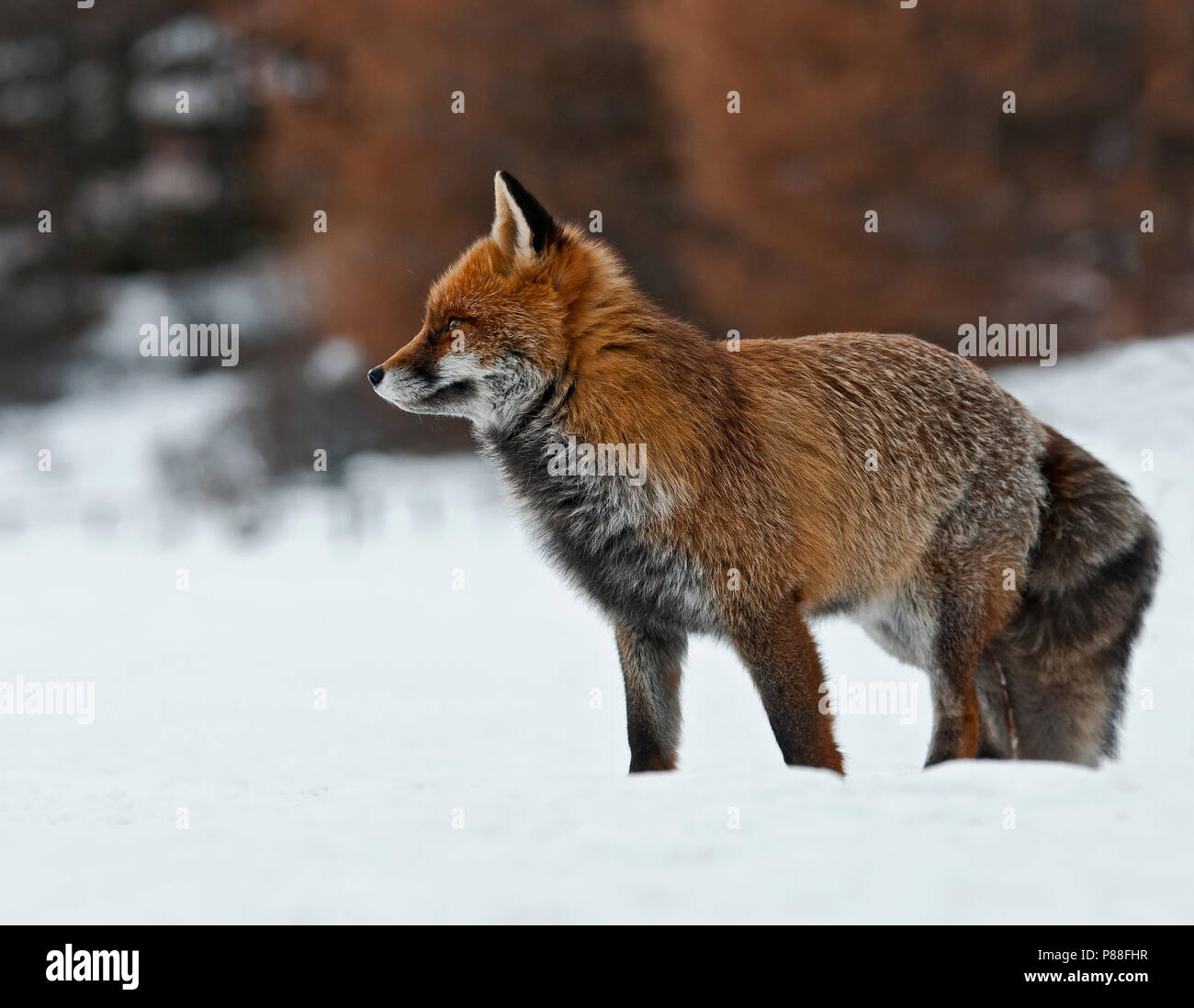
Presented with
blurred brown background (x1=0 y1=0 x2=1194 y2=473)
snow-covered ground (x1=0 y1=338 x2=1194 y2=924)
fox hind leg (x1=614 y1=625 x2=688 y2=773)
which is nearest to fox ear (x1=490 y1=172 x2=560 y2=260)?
fox hind leg (x1=614 y1=625 x2=688 y2=773)

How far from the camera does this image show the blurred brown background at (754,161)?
17469 millimetres

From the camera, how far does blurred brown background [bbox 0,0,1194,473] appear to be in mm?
17469

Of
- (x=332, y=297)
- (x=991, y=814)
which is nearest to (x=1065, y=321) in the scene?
(x=332, y=297)

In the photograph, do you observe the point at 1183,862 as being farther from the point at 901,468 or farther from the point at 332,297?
the point at 332,297

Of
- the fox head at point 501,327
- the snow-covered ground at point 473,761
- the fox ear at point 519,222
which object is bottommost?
the snow-covered ground at point 473,761

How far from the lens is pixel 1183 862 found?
4160 mm

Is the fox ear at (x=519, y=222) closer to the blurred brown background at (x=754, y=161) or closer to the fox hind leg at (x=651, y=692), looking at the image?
the fox hind leg at (x=651, y=692)

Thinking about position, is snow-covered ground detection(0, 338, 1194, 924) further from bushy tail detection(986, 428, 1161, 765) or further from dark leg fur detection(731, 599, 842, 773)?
bushy tail detection(986, 428, 1161, 765)

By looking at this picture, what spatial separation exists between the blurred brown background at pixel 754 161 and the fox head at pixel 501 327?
12.2m

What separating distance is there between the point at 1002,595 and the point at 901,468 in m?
0.75

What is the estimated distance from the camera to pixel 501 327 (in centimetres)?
552

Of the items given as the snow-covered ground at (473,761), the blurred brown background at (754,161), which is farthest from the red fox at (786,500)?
the blurred brown background at (754,161)

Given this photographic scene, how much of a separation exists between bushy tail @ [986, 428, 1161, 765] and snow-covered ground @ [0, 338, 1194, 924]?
36 centimetres

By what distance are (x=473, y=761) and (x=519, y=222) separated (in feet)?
10.7
